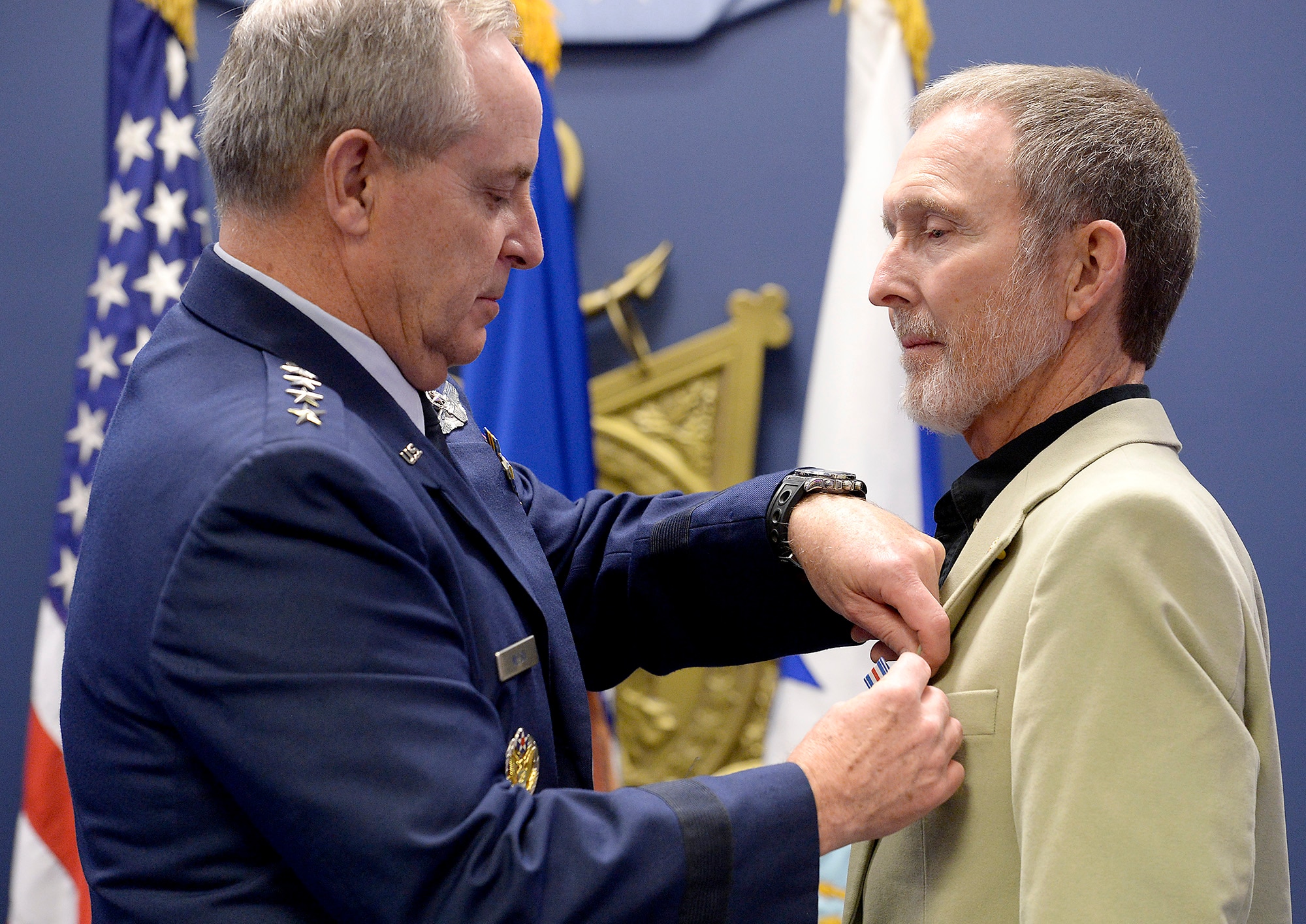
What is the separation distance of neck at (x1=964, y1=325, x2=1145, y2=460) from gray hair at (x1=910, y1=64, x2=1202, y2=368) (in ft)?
0.08

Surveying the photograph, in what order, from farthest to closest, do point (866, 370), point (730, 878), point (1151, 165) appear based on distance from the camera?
1. point (866, 370)
2. point (1151, 165)
3. point (730, 878)

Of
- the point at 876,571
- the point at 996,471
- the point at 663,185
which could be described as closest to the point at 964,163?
the point at 996,471

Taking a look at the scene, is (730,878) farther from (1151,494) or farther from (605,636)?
(605,636)

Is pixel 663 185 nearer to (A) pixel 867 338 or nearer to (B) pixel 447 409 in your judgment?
(A) pixel 867 338

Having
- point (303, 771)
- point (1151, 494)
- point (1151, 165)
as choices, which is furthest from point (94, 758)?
point (1151, 165)

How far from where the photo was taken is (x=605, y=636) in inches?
63.9

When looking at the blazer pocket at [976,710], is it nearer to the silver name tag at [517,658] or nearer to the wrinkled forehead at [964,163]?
the silver name tag at [517,658]

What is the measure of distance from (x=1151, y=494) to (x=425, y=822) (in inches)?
26.7

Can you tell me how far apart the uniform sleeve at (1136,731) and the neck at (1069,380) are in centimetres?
31

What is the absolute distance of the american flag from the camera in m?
2.49

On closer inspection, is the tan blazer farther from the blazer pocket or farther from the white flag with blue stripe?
the white flag with blue stripe

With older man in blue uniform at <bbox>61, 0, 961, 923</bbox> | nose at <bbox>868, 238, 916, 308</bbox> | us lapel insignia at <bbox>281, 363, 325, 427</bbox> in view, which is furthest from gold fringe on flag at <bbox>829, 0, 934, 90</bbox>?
us lapel insignia at <bbox>281, 363, 325, 427</bbox>

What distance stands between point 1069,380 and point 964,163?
10.8 inches

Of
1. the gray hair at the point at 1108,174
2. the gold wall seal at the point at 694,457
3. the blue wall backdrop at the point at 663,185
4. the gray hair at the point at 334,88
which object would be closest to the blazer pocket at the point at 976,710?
the gray hair at the point at 1108,174
